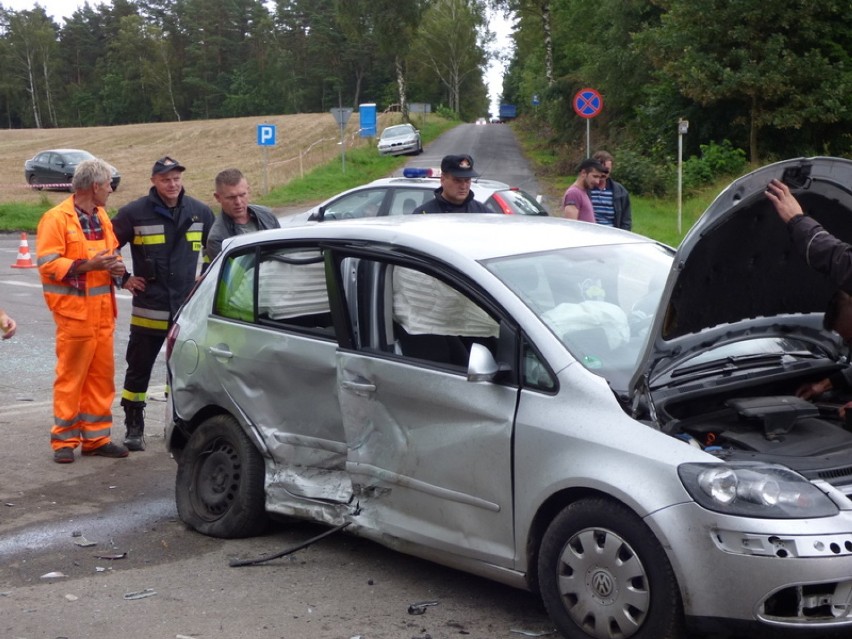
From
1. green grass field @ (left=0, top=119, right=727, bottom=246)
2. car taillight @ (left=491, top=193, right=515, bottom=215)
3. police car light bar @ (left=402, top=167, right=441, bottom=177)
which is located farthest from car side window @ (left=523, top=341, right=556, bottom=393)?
green grass field @ (left=0, top=119, right=727, bottom=246)

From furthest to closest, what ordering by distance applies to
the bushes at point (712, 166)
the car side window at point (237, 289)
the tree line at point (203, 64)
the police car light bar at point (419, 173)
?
the tree line at point (203, 64), the bushes at point (712, 166), the police car light bar at point (419, 173), the car side window at point (237, 289)

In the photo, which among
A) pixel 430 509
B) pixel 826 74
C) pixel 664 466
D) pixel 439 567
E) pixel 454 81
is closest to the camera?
pixel 664 466

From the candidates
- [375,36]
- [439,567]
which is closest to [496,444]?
[439,567]

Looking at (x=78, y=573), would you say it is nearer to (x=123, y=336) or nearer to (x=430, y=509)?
(x=430, y=509)

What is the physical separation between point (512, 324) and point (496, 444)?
0.49 meters

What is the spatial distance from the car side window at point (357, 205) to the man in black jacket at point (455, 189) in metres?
6.53

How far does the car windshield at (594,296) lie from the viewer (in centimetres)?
440

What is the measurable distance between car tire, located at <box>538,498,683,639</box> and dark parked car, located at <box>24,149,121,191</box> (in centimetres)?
3693

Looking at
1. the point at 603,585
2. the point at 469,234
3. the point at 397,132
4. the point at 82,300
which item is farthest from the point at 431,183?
the point at 397,132

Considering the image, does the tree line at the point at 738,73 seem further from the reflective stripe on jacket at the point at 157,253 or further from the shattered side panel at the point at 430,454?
the shattered side panel at the point at 430,454

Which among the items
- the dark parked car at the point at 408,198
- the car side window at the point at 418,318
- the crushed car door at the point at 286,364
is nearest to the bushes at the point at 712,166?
the dark parked car at the point at 408,198

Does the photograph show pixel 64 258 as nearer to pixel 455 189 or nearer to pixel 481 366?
pixel 455 189

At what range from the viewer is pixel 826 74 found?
28375mm

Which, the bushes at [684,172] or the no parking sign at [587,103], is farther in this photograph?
the bushes at [684,172]
